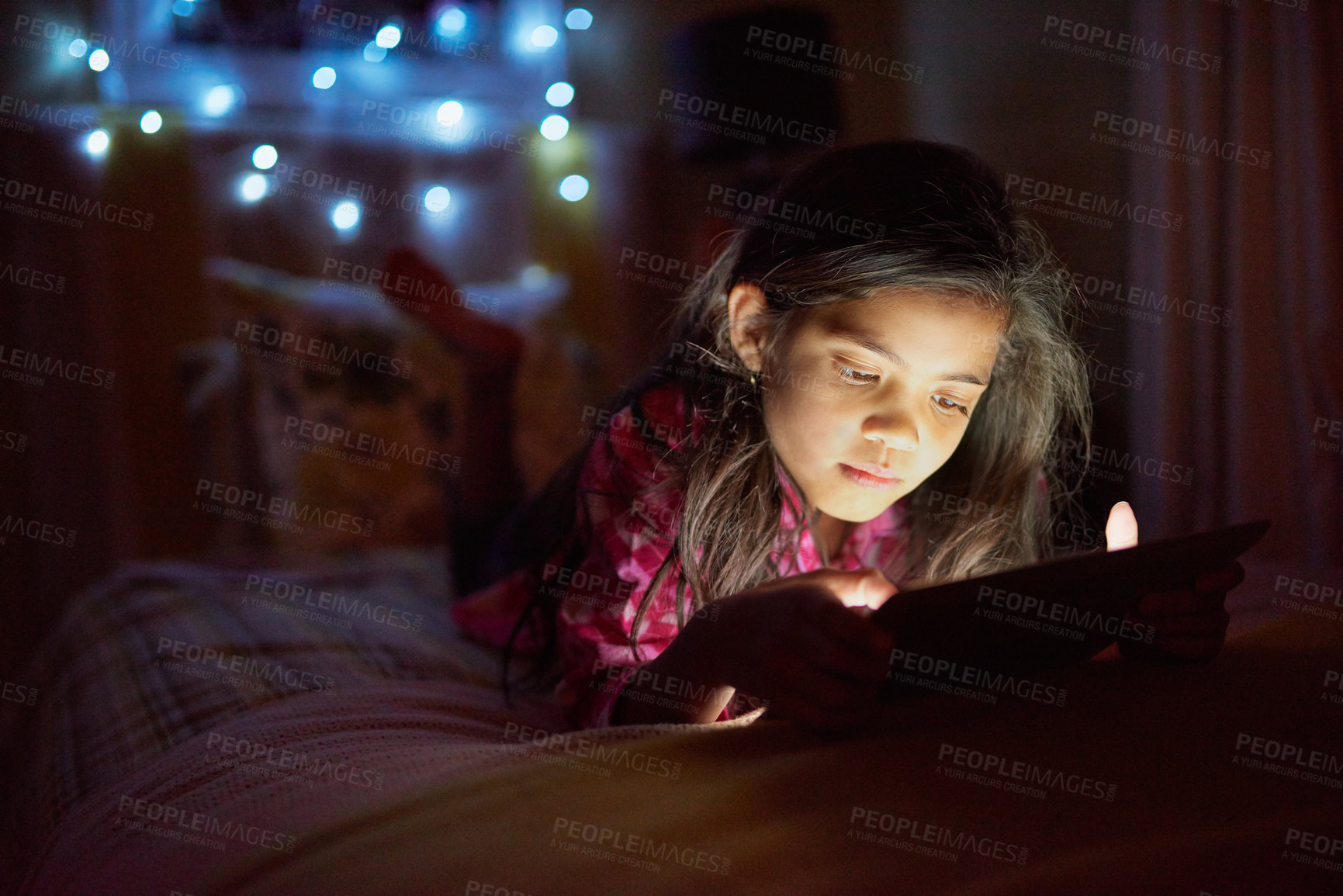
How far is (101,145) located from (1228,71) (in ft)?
7.35

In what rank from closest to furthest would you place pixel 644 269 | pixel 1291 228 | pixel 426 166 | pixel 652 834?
pixel 652 834, pixel 1291 228, pixel 426 166, pixel 644 269

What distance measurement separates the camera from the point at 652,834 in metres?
0.54

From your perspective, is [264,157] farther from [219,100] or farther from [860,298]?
[860,298]

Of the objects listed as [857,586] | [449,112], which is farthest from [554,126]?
[857,586]

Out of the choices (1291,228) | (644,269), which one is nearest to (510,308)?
(644,269)

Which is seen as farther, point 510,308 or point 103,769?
point 510,308

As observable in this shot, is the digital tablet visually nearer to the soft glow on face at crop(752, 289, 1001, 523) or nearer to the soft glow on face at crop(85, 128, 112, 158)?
the soft glow on face at crop(752, 289, 1001, 523)

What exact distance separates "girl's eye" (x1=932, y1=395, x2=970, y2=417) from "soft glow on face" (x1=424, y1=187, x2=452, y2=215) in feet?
6.40

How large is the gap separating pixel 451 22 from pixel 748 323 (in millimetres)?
1855

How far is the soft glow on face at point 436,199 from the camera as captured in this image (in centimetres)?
244

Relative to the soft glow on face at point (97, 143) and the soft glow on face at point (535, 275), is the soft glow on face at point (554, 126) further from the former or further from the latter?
the soft glow on face at point (97, 143)

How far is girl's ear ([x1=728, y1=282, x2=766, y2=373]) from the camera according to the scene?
37.0 inches

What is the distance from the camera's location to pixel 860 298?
0.85 metres

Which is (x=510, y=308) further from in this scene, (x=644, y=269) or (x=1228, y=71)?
(x=1228, y=71)
